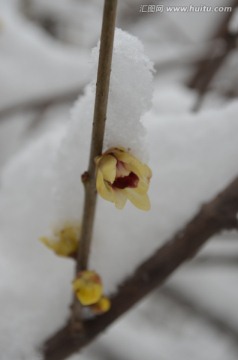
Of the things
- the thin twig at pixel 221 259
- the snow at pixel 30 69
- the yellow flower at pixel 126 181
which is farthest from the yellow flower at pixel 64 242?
the snow at pixel 30 69

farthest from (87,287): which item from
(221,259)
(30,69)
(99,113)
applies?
(30,69)

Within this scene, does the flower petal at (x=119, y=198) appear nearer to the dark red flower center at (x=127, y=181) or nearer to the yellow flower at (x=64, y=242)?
the dark red flower center at (x=127, y=181)

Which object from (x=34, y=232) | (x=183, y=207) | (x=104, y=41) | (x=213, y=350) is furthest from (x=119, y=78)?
(x=213, y=350)

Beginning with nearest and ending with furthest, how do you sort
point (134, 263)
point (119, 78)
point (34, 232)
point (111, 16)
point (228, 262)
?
point (111, 16), point (119, 78), point (134, 263), point (34, 232), point (228, 262)

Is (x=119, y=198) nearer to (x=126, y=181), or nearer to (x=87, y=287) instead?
(x=126, y=181)

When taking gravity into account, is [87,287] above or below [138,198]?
below

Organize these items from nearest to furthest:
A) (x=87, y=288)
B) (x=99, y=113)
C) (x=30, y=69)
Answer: (x=99, y=113)
(x=87, y=288)
(x=30, y=69)

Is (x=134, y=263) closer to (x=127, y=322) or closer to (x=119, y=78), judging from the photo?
(x=119, y=78)
